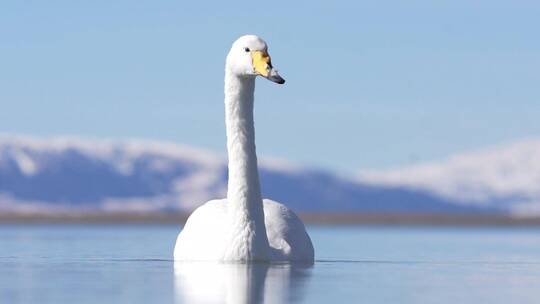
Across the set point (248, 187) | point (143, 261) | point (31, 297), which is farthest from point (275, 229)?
point (31, 297)

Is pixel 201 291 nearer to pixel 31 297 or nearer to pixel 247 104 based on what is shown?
pixel 31 297

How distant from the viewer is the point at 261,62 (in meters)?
18.8

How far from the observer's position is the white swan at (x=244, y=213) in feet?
62.4

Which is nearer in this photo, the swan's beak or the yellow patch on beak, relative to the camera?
the swan's beak

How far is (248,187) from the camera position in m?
19.7

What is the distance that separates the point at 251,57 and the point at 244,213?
1.85 metres

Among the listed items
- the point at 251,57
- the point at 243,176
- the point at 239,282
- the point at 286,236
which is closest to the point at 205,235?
the point at 243,176

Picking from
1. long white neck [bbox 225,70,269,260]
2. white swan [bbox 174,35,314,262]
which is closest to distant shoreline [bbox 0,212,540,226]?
white swan [bbox 174,35,314,262]

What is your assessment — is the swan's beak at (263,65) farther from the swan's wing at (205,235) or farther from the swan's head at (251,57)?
the swan's wing at (205,235)

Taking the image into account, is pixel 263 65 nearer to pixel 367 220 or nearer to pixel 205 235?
pixel 205 235

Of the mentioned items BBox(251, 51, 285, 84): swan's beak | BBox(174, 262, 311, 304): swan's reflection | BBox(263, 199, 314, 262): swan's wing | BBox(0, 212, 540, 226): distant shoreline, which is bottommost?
BBox(174, 262, 311, 304): swan's reflection

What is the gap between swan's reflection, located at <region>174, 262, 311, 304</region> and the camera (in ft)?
50.5

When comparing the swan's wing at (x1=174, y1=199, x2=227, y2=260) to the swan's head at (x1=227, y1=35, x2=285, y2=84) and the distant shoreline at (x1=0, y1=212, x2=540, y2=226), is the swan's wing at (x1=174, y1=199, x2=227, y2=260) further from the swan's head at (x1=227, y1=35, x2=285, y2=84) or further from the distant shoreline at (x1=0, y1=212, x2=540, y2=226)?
the distant shoreline at (x1=0, y1=212, x2=540, y2=226)

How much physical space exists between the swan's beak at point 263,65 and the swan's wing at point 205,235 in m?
2.05
